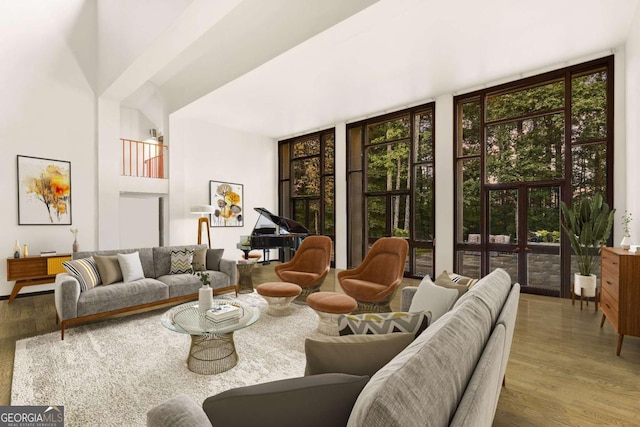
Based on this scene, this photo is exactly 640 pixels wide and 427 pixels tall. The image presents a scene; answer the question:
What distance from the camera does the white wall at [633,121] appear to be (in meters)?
3.68

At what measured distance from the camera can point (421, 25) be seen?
3705mm

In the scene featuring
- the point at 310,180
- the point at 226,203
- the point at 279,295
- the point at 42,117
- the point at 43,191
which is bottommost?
the point at 279,295

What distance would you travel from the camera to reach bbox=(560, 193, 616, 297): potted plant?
414cm

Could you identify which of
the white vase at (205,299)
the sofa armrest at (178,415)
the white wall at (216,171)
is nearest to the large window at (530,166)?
the white vase at (205,299)

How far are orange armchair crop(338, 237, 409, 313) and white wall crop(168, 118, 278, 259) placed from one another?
4554 millimetres

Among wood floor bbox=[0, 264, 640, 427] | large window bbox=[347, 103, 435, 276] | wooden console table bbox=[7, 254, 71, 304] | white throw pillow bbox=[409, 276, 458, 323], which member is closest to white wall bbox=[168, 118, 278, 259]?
wooden console table bbox=[7, 254, 71, 304]

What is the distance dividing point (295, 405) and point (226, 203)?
24.6 ft

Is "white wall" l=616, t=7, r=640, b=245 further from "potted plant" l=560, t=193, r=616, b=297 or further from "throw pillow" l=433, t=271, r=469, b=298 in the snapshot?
"throw pillow" l=433, t=271, r=469, b=298

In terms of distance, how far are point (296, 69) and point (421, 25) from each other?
189cm

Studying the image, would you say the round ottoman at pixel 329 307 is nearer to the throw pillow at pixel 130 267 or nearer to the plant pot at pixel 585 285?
the throw pillow at pixel 130 267

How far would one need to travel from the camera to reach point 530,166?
5.20 metres

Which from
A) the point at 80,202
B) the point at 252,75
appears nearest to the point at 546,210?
the point at 252,75

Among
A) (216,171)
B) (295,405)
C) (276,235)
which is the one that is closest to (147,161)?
(216,171)

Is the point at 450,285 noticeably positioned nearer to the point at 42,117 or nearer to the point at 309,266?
the point at 309,266
